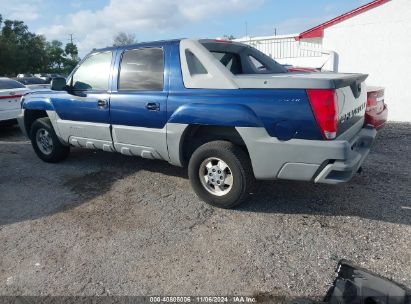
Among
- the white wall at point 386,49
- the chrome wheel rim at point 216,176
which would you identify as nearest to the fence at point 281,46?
the white wall at point 386,49

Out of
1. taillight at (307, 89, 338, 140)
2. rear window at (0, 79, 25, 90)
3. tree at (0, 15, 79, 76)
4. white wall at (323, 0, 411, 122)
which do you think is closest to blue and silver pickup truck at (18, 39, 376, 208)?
taillight at (307, 89, 338, 140)

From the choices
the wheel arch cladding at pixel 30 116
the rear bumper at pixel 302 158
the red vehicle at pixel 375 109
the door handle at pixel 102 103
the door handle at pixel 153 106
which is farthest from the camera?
the wheel arch cladding at pixel 30 116

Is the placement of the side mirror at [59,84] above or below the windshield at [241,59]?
below

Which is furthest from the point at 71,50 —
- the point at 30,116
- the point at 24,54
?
the point at 30,116

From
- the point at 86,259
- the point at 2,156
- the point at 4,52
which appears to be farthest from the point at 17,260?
the point at 4,52

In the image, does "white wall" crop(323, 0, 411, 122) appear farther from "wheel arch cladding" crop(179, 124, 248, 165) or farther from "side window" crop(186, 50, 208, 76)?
"side window" crop(186, 50, 208, 76)

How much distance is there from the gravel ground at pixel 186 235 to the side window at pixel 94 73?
4.56ft

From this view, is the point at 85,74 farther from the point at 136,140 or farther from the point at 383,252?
the point at 383,252

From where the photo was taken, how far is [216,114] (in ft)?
12.5

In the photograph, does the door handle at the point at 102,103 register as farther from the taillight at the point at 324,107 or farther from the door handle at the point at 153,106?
the taillight at the point at 324,107

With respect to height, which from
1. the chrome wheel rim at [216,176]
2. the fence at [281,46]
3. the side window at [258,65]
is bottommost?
the chrome wheel rim at [216,176]

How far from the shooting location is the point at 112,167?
234 inches

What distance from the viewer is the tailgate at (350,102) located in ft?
11.3

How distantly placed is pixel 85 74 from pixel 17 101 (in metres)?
4.93
